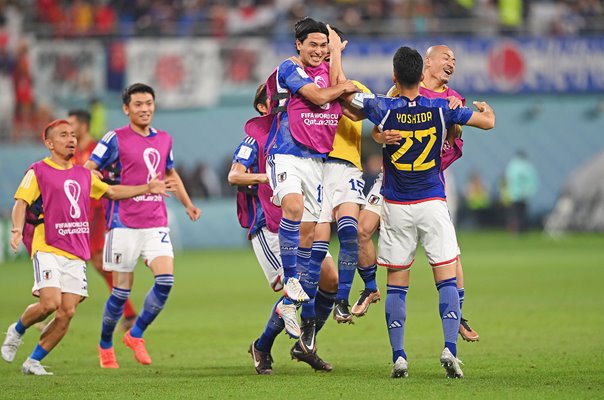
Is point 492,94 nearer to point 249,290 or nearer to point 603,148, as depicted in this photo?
point 603,148

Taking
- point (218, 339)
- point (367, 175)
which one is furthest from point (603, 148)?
point (218, 339)

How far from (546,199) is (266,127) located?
2548 cm

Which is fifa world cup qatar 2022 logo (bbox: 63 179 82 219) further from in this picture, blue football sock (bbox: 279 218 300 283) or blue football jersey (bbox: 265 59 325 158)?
blue football sock (bbox: 279 218 300 283)

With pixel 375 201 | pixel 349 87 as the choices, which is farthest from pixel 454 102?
pixel 375 201

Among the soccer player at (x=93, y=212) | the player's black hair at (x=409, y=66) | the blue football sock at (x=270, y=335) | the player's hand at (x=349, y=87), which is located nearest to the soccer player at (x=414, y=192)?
the player's black hair at (x=409, y=66)

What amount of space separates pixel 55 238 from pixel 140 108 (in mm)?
1803

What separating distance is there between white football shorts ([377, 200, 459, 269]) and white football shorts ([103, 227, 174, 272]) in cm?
292

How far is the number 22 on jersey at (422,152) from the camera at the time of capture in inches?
372

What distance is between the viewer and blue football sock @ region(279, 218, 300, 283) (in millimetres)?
9797

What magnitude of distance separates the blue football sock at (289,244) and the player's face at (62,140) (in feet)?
7.89

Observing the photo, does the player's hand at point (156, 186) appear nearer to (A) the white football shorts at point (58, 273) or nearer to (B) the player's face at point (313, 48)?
(A) the white football shorts at point (58, 273)

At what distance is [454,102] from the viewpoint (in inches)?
372

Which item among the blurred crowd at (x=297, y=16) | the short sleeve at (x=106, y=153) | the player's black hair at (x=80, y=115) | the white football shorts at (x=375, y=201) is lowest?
the white football shorts at (x=375, y=201)

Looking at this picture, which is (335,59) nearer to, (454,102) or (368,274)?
(454,102)
